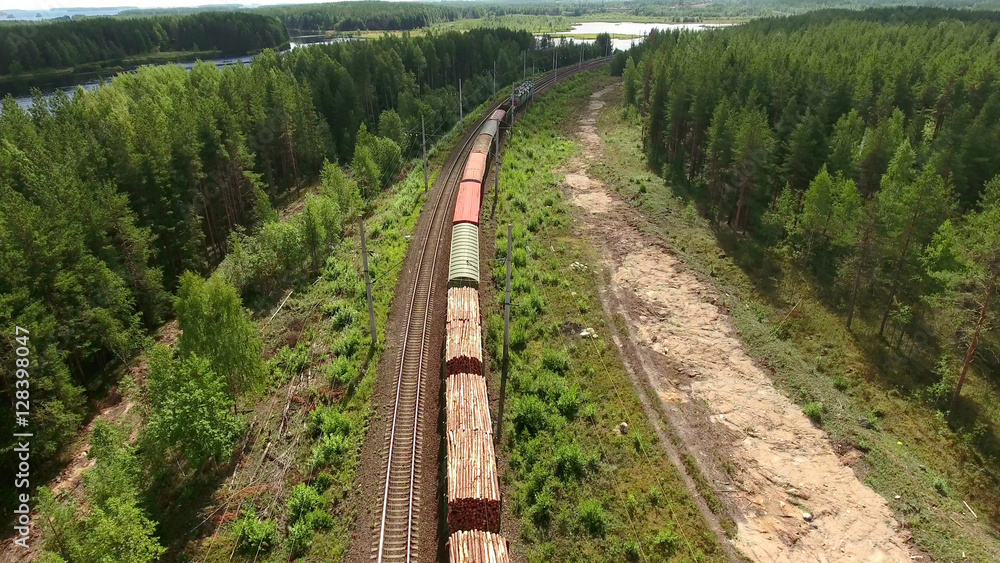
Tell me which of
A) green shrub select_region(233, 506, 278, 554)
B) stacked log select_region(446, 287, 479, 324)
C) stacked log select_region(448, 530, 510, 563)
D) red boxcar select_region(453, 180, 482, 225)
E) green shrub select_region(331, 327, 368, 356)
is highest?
red boxcar select_region(453, 180, 482, 225)

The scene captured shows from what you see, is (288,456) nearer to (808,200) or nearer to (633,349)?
(633,349)

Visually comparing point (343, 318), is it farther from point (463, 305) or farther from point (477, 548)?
point (477, 548)

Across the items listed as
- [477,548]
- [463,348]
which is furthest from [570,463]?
[463,348]

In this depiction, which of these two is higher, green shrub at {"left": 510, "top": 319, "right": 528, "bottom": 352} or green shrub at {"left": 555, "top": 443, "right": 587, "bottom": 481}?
green shrub at {"left": 510, "top": 319, "right": 528, "bottom": 352}

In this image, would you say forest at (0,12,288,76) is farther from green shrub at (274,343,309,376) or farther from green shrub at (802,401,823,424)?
green shrub at (802,401,823,424)

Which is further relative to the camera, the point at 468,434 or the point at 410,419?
the point at 410,419

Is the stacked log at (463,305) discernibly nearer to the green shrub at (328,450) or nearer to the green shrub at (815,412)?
the green shrub at (328,450)

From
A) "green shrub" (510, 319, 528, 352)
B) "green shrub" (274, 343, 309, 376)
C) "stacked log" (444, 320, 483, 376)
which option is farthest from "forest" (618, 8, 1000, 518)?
"green shrub" (274, 343, 309, 376)

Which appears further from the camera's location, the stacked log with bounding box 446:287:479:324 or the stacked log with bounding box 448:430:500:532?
the stacked log with bounding box 446:287:479:324
